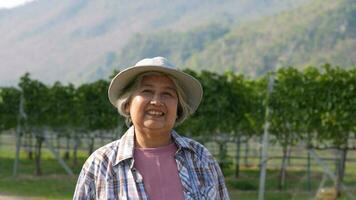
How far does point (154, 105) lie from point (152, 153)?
209 millimetres

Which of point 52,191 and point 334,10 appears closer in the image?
point 52,191

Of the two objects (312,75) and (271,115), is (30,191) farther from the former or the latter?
(312,75)

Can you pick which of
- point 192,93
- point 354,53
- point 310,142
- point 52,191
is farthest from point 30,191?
point 354,53

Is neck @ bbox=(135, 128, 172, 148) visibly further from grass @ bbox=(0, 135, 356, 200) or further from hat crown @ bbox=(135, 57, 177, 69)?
grass @ bbox=(0, 135, 356, 200)

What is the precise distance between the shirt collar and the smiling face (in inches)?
1.9

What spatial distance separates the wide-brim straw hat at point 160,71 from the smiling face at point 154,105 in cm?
5

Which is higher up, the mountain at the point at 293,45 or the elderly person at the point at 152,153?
the mountain at the point at 293,45

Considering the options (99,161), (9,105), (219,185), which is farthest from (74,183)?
(99,161)

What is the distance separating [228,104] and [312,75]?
2812mm

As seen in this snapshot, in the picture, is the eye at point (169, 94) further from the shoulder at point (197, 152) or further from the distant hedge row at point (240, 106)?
the distant hedge row at point (240, 106)

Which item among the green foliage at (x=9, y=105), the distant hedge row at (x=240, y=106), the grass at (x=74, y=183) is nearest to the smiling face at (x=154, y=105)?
the grass at (x=74, y=183)

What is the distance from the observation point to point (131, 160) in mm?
3082

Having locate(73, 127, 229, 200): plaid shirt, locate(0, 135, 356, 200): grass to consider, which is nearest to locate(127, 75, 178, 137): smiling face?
locate(73, 127, 229, 200): plaid shirt

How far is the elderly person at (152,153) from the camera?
10.0 feet
